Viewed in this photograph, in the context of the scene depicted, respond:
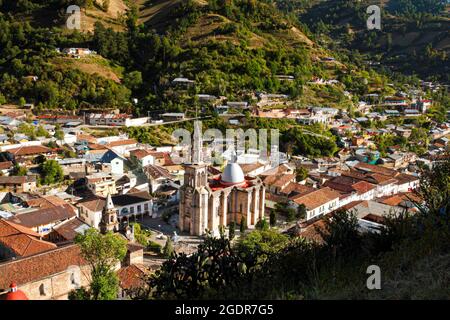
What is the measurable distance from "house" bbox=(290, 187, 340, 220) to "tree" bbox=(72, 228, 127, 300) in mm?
14189

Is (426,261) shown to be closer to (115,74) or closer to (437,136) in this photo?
(437,136)

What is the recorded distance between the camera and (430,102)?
6266 centimetres

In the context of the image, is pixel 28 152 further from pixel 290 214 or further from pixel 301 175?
pixel 301 175

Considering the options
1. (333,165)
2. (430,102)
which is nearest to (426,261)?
(333,165)

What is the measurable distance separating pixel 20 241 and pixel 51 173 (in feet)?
38.1

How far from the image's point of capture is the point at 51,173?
3011 centimetres

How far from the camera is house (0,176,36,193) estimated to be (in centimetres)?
2825

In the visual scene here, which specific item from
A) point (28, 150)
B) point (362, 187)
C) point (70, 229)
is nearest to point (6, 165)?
point (28, 150)

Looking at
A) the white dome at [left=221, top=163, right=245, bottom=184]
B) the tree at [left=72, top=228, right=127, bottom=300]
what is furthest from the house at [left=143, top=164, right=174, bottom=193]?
the tree at [left=72, top=228, right=127, bottom=300]

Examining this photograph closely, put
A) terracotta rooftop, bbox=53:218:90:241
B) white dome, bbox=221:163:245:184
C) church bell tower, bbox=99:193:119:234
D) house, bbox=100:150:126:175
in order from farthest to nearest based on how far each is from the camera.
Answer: house, bbox=100:150:126:175
white dome, bbox=221:163:245:184
church bell tower, bbox=99:193:119:234
terracotta rooftop, bbox=53:218:90:241

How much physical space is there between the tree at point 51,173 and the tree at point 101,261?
1506cm

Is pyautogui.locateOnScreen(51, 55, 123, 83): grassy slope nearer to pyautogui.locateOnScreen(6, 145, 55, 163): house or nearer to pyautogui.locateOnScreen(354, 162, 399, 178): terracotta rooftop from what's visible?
pyautogui.locateOnScreen(6, 145, 55, 163): house

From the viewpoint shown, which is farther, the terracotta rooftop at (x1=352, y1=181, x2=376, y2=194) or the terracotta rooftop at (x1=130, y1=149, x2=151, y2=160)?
the terracotta rooftop at (x1=130, y1=149, x2=151, y2=160)

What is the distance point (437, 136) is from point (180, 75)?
98.3 feet
